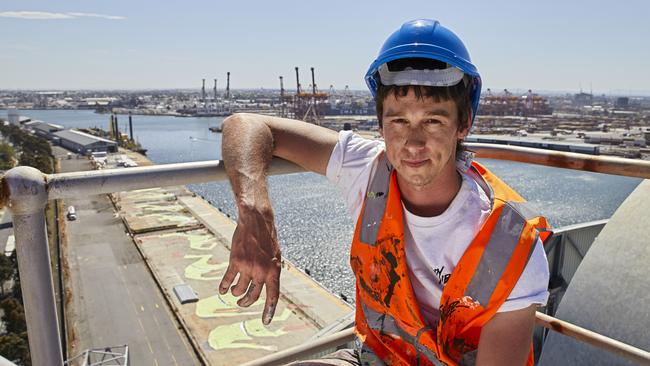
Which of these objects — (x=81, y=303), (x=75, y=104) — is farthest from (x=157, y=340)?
(x=75, y=104)

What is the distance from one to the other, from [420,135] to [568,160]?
61cm

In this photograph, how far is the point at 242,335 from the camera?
13297 mm

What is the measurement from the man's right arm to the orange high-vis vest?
0.22m

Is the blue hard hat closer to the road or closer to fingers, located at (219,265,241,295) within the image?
fingers, located at (219,265,241,295)

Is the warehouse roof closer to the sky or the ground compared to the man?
closer to the ground

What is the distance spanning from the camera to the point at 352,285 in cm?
1770

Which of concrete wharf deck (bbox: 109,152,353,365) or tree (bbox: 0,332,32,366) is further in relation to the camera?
concrete wharf deck (bbox: 109,152,353,365)

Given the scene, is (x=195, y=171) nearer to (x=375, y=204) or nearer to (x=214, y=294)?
(x=375, y=204)

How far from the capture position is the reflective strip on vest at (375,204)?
1.13 metres

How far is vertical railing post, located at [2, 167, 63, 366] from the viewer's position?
0.85 meters

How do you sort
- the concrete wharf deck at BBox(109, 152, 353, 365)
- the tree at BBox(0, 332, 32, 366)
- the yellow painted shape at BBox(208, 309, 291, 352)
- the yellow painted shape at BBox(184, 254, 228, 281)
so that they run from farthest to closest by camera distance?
the yellow painted shape at BBox(184, 254, 228, 281) → the concrete wharf deck at BBox(109, 152, 353, 365) → the yellow painted shape at BBox(208, 309, 291, 352) → the tree at BBox(0, 332, 32, 366)

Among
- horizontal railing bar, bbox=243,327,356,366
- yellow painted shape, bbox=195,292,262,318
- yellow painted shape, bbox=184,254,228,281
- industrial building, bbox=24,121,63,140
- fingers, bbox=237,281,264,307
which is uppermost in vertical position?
fingers, bbox=237,281,264,307

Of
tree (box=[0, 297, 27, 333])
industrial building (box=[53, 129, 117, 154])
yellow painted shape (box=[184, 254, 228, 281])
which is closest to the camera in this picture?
tree (box=[0, 297, 27, 333])

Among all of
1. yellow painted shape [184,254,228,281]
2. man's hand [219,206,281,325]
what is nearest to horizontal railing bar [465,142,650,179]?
man's hand [219,206,281,325]
